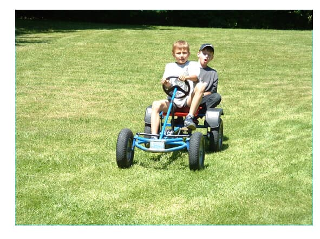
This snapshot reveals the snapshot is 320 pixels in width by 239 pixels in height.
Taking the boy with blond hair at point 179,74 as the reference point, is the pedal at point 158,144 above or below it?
below

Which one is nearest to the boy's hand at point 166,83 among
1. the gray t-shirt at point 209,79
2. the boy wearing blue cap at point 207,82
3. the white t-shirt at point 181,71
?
the white t-shirt at point 181,71

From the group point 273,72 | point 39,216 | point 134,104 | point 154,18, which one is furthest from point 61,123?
point 154,18

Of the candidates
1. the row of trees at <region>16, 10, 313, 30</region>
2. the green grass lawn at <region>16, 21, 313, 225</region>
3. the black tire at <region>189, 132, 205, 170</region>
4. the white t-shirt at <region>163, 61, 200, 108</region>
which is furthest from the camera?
the row of trees at <region>16, 10, 313, 30</region>

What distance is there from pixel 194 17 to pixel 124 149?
23904 mm

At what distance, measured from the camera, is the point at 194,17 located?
28906 mm

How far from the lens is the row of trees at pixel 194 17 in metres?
28.2

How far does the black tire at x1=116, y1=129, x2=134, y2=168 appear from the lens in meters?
5.86

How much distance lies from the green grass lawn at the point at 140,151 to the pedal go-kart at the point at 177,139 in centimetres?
16

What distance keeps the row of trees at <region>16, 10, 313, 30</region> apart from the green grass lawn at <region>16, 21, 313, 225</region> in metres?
12.3

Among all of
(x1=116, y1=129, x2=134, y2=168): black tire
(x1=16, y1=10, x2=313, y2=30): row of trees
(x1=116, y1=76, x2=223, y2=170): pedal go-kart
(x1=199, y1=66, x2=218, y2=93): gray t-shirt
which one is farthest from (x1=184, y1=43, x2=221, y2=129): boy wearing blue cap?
(x1=16, y1=10, x2=313, y2=30): row of trees

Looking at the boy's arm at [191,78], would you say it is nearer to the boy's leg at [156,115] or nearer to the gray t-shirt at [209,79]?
the boy's leg at [156,115]

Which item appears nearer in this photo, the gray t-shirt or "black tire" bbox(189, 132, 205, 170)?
"black tire" bbox(189, 132, 205, 170)

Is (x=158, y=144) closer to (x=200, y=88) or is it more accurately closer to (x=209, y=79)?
(x=200, y=88)

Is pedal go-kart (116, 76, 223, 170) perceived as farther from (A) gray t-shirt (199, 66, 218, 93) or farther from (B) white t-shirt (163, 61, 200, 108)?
(A) gray t-shirt (199, 66, 218, 93)
